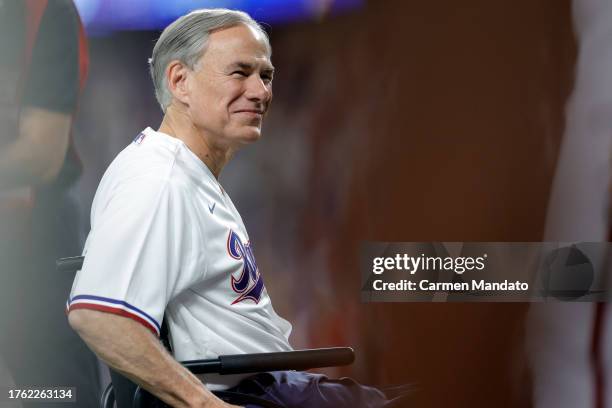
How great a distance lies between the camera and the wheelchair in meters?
1.43

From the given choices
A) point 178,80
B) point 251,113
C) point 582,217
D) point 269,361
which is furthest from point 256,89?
point 582,217

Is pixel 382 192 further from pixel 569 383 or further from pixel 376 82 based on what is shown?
pixel 569 383

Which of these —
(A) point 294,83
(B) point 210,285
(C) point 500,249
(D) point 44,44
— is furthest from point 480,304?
(D) point 44,44

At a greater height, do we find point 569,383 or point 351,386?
point 351,386

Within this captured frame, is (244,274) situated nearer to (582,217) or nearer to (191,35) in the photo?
(191,35)

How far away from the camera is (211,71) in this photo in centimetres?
166

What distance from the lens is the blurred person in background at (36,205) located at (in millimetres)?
2652

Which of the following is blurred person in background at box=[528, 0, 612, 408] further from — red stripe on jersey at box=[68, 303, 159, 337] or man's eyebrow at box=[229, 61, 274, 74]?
red stripe on jersey at box=[68, 303, 159, 337]

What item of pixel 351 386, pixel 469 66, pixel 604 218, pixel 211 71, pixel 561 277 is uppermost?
pixel 469 66

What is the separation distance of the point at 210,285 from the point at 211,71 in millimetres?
467

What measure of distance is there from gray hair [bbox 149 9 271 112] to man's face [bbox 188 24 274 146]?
0.05 feet

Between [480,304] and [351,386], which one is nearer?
[351,386]

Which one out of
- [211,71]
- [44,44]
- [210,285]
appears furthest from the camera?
[44,44]

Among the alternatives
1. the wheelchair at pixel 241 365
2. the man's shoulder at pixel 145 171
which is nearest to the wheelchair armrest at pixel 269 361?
the wheelchair at pixel 241 365
